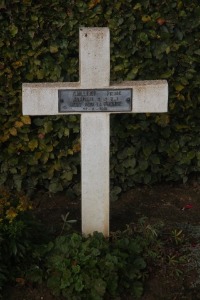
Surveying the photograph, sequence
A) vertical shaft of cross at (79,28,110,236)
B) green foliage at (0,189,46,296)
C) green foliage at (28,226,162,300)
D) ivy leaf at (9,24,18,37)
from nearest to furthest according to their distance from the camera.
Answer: green foliage at (28,226,162,300) < green foliage at (0,189,46,296) < vertical shaft of cross at (79,28,110,236) < ivy leaf at (9,24,18,37)

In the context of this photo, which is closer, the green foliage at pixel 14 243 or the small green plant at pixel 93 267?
the small green plant at pixel 93 267

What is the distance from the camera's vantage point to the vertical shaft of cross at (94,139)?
4.07 m

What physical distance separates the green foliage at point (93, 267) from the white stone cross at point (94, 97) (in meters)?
0.58

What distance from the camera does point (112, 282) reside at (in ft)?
12.5

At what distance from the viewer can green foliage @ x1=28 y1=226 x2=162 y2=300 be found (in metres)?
3.77

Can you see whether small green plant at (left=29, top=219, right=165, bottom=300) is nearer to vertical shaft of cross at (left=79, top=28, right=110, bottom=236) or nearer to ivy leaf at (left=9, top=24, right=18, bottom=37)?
vertical shaft of cross at (left=79, top=28, right=110, bottom=236)

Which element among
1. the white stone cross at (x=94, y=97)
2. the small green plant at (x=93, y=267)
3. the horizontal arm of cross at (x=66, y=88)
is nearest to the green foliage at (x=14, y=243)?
the small green plant at (x=93, y=267)

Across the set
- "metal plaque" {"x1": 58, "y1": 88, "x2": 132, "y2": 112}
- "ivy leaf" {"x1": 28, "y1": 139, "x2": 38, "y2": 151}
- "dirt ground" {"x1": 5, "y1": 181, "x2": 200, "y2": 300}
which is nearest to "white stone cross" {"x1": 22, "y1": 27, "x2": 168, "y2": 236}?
"metal plaque" {"x1": 58, "y1": 88, "x2": 132, "y2": 112}

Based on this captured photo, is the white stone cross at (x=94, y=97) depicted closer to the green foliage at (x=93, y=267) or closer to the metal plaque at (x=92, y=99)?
the metal plaque at (x=92, y=99)

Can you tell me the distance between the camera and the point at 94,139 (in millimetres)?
4195

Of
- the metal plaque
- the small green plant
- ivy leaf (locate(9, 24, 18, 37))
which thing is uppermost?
ivy leaf (locate(9, 24, 18, 37))

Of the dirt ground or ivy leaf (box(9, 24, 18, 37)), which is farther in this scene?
ivy leaf (box(9, 24, 18, 37))

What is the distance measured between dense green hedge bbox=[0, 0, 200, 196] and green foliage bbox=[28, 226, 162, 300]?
1305mm

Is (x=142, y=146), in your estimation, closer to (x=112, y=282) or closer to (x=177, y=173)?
(x=177, y=173)
